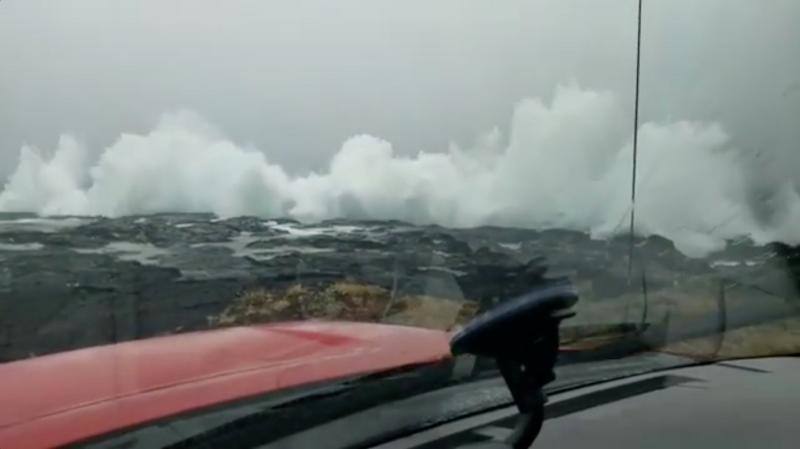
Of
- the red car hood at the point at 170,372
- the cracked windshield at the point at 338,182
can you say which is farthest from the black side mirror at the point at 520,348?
the red car hood at the point at 170,372

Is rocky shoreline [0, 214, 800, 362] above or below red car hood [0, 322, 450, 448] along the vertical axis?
above

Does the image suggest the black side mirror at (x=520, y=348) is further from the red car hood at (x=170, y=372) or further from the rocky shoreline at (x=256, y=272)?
the red car hood at (x=170, y=372)

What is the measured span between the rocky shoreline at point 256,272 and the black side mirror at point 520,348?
0.05 m

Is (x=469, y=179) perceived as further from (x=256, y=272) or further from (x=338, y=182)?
(x=256, y=272)

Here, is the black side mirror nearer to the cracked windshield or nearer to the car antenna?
the cracked windshield

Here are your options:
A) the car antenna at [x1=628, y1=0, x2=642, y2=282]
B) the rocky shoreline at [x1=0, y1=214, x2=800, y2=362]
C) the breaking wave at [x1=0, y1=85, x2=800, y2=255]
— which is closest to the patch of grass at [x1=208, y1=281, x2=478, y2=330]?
the rocky shoreline at [x1=0, y1=214, x2=800, y2=362]

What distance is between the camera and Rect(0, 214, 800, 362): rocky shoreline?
2314mm

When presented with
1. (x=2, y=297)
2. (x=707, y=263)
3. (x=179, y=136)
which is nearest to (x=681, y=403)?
(x=707, y=263)

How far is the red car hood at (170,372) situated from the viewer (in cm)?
224

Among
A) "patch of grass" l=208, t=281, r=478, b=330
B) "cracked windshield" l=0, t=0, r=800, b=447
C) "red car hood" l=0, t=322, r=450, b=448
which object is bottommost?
"red car hood" l=0, t=322, r=450, b=448

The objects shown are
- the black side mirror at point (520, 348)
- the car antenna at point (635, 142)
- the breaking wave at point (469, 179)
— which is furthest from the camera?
the car antenna at point (635, 142)

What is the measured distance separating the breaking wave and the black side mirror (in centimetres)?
22

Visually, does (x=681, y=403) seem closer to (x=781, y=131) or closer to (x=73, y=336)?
(x=781, y=131)

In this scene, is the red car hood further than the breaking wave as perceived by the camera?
No
